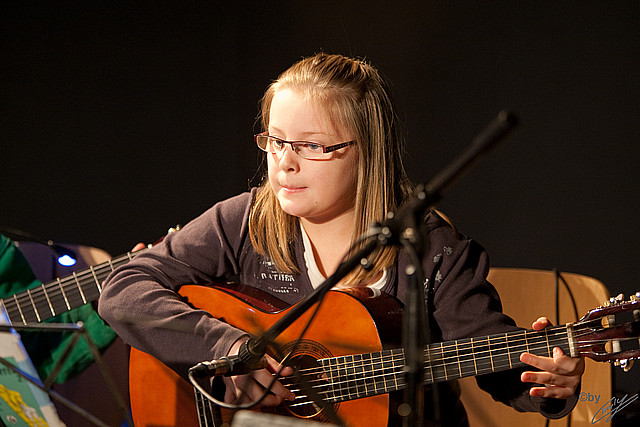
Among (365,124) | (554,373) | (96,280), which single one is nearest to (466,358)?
(554,373)

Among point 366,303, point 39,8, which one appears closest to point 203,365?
point 366,303

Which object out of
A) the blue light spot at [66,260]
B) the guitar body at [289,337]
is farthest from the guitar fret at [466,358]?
the blue light spot at [66,260]

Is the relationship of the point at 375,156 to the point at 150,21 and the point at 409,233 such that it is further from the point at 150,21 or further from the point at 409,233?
the point at 150,21

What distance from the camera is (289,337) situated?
1343mm

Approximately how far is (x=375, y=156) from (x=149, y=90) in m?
1.55

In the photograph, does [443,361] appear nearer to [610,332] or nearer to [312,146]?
[610,332]

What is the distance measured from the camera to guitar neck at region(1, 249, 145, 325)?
1.82m

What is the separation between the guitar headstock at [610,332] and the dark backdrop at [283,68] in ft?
3.12

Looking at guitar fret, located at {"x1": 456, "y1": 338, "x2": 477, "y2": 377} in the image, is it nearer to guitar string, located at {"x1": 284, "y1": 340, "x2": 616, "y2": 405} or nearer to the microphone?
guitar string, located at {"x1": 284, "y1": 340, "x2": 616, "y2": 405}

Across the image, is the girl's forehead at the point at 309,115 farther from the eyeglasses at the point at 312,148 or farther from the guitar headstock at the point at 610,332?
the guitar headstock at the point at 610,332

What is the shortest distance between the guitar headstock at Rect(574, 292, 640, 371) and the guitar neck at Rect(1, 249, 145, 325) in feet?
3.92

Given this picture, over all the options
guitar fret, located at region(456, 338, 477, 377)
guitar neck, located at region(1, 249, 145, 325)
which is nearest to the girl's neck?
guitar fret, located at region(456, 338, 477, 377)

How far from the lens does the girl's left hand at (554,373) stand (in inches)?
45.5

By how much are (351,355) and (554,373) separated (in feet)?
1.24
